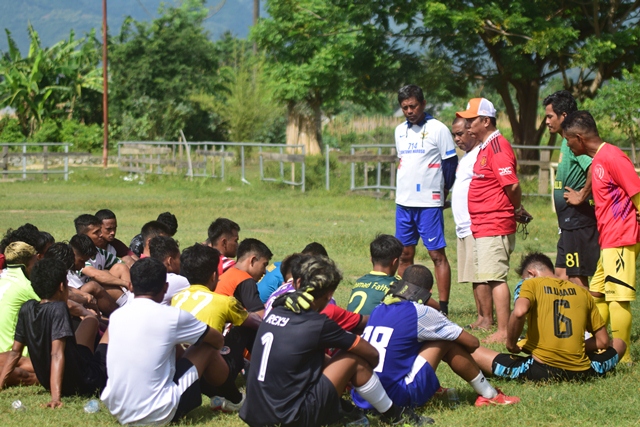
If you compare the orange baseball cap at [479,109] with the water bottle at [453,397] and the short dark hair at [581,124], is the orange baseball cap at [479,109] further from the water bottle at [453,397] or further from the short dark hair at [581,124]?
the water bottle at [453,397]

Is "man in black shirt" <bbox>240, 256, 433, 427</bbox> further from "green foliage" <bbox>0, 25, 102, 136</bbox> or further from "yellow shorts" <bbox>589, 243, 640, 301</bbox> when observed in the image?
"green foliage" <bbox>0, 25, 102, 136</bbox>

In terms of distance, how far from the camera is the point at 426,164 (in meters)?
8.70

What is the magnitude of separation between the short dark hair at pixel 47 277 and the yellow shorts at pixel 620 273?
405 centimetres

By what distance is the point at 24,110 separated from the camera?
39844 mm

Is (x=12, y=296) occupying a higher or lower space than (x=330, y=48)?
lower

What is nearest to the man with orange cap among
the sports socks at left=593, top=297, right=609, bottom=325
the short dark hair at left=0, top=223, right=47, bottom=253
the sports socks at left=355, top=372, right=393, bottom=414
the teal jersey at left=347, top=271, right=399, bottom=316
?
the sports socks at left=593, top=297, right=609, bottom=325

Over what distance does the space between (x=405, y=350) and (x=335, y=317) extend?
1.70ft

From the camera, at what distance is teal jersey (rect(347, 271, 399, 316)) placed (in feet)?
19.9

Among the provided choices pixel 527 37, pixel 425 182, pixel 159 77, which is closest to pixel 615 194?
pixel 425 182

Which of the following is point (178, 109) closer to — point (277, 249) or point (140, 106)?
point (140, 106)

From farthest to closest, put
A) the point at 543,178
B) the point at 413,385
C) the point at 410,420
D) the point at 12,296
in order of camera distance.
Result: the point at 543,178 → the point at 12,296 → the point at 413,385 → the point at 410,420

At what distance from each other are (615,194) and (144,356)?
12.4ft

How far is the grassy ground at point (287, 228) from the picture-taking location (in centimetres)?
546

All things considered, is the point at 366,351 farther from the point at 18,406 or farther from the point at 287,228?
the point at 287,228
